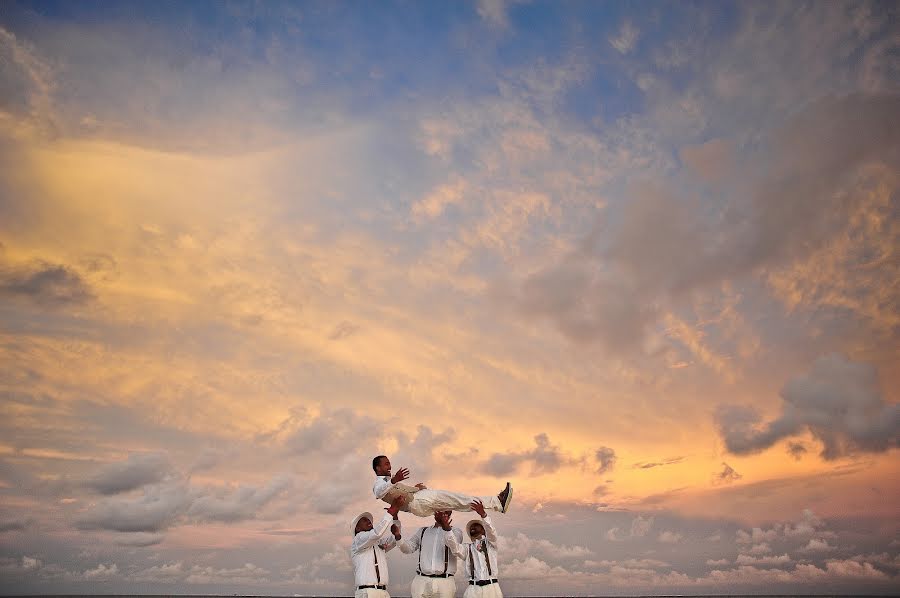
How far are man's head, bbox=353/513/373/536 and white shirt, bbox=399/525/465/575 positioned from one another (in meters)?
0.83

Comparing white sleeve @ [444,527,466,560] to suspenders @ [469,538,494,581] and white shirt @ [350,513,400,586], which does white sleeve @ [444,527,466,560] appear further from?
white shirt @ [350,513,400,586]

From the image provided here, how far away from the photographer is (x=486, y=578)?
13820 millimetres

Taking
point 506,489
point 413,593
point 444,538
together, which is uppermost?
point 506,489

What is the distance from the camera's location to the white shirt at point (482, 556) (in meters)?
13.8

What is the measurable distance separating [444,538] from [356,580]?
81.6 inches

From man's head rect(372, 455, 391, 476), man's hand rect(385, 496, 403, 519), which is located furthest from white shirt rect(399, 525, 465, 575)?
man's head rect(372, 455, 391, 476)

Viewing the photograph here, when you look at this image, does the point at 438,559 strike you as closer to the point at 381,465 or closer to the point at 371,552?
the point at 371,552

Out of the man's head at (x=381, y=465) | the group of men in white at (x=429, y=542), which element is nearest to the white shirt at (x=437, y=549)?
the group of men in white at (x=429, y=542)

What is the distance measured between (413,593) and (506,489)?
3.24 metres

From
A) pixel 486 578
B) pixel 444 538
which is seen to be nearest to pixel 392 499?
pixel 444 538

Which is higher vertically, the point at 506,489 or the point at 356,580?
the point at 506,489

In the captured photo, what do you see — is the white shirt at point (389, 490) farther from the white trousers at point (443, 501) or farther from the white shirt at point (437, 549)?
the white shirt at point (437, 549)

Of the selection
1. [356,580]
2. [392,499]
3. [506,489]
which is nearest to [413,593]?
[356,580]

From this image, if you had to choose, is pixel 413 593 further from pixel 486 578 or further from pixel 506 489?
pixel 506 489
